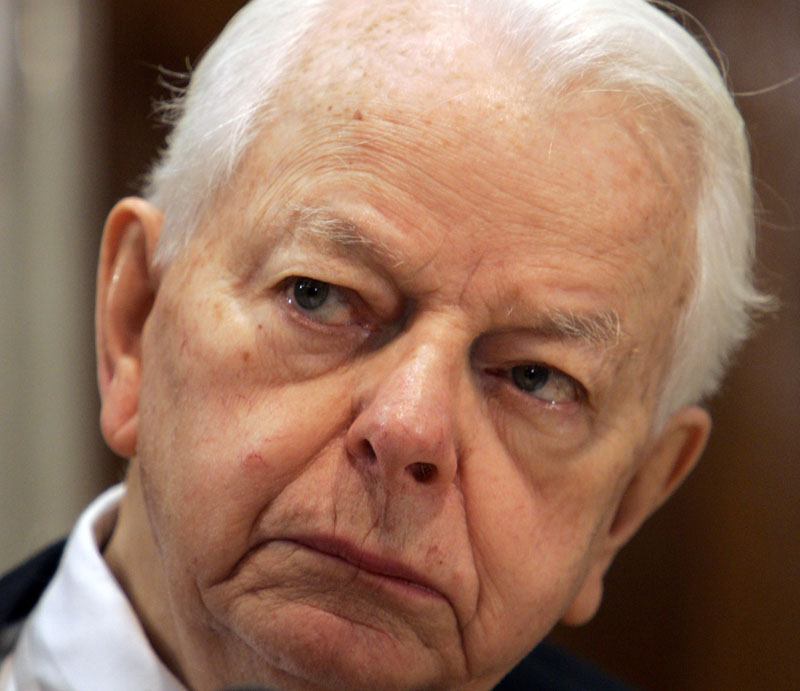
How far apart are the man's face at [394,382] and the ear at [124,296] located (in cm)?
10

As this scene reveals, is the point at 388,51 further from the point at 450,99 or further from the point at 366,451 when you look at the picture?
the point at 366,451

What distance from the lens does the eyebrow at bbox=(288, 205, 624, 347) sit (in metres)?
1.22

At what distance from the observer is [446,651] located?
125 centimetres

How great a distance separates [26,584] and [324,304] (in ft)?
2.84

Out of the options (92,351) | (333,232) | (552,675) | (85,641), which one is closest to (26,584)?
(85,641)

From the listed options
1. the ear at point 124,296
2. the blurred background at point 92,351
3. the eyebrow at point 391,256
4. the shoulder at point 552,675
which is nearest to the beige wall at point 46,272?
the blurred background at point 92,351

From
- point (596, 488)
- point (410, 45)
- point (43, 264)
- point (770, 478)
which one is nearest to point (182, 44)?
point (43, 264)

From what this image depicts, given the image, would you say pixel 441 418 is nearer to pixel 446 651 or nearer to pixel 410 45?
pixel 446 651

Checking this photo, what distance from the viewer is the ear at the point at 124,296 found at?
4.75ft

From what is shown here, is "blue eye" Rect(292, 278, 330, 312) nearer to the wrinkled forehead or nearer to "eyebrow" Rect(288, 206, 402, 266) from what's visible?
"eyebrow" Rect(288, 206, 402, 266)

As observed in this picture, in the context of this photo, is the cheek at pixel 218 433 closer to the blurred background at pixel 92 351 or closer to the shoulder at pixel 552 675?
the shoulder at pixel 552 675

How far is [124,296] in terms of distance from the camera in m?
1.49

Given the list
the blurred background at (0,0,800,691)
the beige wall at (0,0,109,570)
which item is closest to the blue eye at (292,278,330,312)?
the blurred background at (0,0,800,691)

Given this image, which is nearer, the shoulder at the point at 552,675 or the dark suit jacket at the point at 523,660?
the dark suit jacket at the point at 523,660
